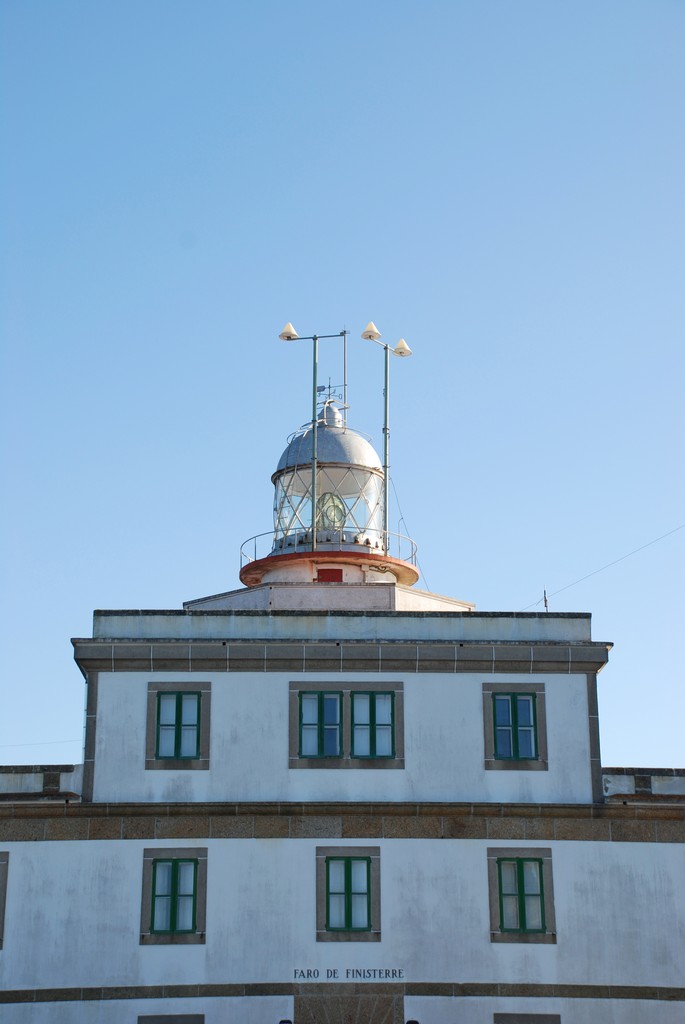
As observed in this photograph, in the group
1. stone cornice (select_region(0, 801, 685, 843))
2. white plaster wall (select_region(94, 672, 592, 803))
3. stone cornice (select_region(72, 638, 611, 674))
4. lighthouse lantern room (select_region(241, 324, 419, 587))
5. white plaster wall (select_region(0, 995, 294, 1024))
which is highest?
lighthouse lantern room (select_region(241, 324, 419, 587))

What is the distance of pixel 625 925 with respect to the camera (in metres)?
33.1

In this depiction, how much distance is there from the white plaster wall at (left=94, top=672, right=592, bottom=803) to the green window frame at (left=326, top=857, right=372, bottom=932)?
4.97 feet

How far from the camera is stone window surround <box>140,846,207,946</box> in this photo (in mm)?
32500

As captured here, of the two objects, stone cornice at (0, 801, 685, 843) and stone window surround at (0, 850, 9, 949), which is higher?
stone cornice at (0, 801, 685, 843)

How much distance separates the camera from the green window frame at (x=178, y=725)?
33.8m

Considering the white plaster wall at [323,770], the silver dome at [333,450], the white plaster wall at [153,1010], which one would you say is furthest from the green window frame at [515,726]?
the silver dome at [333,450]

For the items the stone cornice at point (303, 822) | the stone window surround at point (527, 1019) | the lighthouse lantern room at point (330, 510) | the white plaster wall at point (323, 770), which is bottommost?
the stone window surround at point (527, 1019)

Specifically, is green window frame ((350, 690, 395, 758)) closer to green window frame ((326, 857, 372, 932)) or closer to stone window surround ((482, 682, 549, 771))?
stone window surround ((482, 682, 549, 771))

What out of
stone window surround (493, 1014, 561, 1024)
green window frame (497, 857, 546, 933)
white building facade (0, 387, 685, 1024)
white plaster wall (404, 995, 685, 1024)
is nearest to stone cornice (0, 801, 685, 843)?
white building facade (0, 387, 685, 1024)

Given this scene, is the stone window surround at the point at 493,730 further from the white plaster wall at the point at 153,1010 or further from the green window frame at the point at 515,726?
the white plaster wall at the point at 153,1010

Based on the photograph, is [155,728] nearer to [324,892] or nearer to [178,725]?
[178,725]

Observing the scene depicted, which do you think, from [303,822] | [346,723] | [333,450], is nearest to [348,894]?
[303,822]

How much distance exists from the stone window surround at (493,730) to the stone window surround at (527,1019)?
18.3ft

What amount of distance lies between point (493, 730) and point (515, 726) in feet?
1.80
